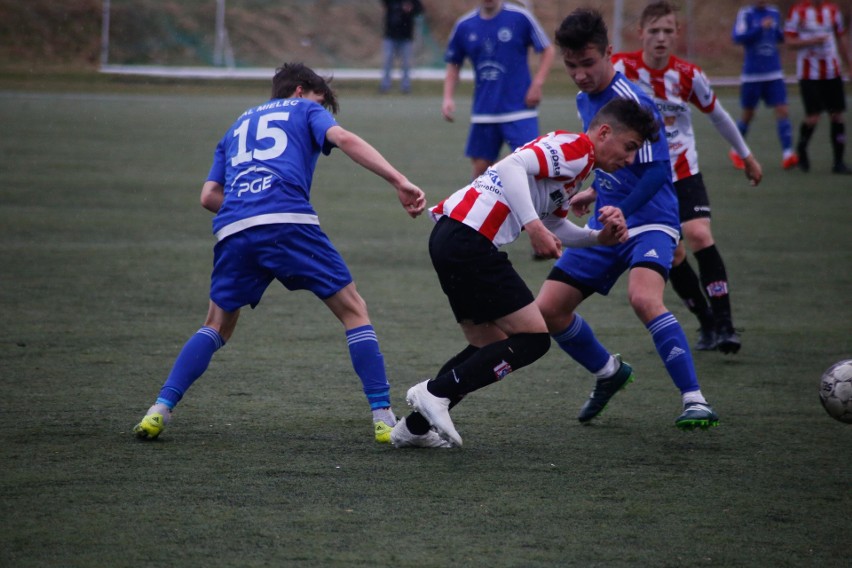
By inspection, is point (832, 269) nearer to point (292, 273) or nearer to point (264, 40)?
point (292, 273)

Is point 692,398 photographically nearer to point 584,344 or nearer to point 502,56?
point 584,344

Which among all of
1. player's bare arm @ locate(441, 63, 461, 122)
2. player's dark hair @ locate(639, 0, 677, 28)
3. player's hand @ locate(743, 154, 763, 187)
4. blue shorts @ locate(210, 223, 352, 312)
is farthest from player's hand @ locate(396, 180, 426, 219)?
player's bare arm @ locate(441, 63, 461, 122)

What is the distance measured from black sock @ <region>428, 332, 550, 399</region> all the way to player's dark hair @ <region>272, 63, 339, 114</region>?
4.16 ft

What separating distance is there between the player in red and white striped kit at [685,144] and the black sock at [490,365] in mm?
2179

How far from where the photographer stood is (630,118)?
4.50 m

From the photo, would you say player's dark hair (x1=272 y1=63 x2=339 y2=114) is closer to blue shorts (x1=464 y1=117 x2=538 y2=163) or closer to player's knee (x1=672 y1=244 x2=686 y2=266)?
player's knee (x1=672 y1=244 x2=686 y2=266)

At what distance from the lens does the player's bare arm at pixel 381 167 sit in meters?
4.34

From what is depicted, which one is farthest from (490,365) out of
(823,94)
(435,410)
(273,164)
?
(823,94)

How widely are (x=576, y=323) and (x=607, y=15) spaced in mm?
33835

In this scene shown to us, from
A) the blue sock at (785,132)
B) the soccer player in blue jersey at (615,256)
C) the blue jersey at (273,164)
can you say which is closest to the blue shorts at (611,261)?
the soccer player in blue jersey at (615,256)

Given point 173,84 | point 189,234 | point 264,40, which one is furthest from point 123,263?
point 264,40

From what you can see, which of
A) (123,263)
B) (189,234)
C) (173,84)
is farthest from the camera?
(173,84)

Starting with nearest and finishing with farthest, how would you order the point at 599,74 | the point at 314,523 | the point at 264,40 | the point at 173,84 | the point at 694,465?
the point at 314,523 → the point at 694,465 → the point at 599,74 → the point at 173,84 → the point at 264,40

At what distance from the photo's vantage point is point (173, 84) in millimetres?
28797
